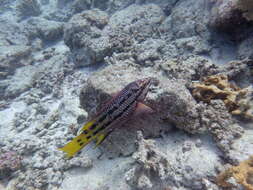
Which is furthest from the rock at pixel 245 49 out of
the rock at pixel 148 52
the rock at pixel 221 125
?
the rock at pixel 148 52

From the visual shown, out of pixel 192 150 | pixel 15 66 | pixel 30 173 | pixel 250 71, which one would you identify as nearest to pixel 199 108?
pixel 192 150

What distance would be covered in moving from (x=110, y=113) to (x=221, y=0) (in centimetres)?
457

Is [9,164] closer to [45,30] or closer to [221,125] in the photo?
[221,125]

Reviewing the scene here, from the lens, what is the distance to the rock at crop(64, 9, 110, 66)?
6.59 metres

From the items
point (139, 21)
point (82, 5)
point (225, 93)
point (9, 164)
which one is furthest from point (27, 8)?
point (225, 93)

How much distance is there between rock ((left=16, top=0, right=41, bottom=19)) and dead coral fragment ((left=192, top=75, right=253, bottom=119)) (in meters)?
14.9

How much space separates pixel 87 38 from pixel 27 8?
10.7 meters

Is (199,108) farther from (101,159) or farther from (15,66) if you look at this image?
(15,66)

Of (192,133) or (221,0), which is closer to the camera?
(192,133)

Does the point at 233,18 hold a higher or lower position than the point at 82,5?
higher

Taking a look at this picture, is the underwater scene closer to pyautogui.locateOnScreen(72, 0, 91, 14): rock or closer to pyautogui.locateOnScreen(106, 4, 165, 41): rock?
pyautogui.locateOnScreen(106, 4, 165, 41): rock

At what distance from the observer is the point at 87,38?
23.0 feet

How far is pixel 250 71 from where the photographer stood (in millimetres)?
4289

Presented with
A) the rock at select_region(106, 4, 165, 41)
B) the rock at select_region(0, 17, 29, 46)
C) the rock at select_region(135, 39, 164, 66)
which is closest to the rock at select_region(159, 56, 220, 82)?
the rock at select_region(135, 39, 164, 66)
